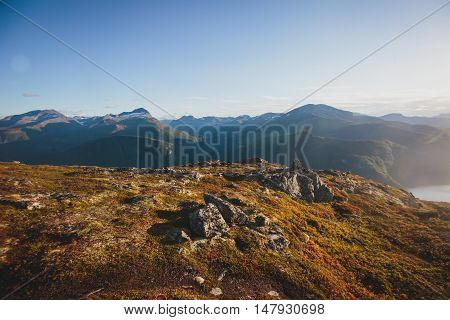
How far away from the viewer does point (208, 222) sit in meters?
37.8

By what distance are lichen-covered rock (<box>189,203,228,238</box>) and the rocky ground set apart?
0.14 m

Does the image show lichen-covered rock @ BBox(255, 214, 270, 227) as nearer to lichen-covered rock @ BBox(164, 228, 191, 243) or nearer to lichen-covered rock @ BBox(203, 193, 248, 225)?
lichen-covered rock @ BBox(203, 193, 248, 225)

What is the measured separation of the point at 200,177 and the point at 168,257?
37740 mm

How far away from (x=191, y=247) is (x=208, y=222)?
490 cm

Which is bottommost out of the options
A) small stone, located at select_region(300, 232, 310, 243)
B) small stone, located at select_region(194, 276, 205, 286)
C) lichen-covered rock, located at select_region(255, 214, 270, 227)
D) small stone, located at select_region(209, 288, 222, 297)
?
small stone, located at select_region(300, 232, 310, 243)

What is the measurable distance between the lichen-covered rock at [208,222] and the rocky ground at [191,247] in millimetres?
137

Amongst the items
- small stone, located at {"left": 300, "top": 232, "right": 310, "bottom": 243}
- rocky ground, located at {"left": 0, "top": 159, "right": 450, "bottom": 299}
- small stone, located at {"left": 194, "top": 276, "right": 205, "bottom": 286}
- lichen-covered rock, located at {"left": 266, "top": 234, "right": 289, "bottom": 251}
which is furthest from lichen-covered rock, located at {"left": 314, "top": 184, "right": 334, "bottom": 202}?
small stone, located at {"left": 194, "top": 276, "right": 205, "bottom": 286}

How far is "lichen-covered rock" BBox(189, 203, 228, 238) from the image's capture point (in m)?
36.8

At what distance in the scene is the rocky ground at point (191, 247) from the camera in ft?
88.5

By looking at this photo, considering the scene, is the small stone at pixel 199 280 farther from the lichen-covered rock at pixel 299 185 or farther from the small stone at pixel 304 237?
the lichen-covered rock at pixel 299 185

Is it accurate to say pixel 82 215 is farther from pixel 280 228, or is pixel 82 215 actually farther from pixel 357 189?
pixel 357 189

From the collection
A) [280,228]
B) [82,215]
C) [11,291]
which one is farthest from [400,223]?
[11,291]

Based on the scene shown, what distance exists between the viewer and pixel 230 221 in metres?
40.9

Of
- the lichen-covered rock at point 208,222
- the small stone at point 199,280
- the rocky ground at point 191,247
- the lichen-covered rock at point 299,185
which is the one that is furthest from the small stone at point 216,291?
the lichen-covered rock at point 299,185
